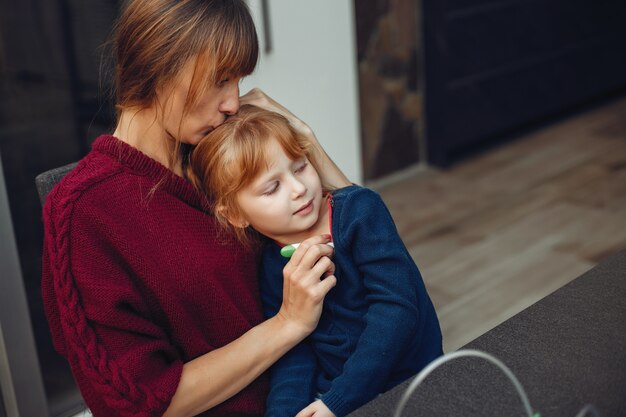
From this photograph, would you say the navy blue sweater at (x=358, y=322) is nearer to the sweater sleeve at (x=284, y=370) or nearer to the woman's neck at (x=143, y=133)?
the sweater sleeve at (x=284, y=370)

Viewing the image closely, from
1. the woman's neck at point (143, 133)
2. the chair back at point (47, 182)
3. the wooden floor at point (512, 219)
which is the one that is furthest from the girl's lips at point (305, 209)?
the wooden floor at point (512, 219)

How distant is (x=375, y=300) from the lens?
1128 mm

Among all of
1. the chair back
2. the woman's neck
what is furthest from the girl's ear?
the chair back

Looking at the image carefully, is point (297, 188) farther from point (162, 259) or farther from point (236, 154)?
point (162, 259)

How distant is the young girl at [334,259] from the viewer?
1.10 meters

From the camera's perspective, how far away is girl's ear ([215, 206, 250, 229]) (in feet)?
3.85

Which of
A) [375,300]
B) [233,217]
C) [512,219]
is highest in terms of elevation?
[233,217]

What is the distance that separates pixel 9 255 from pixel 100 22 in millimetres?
709

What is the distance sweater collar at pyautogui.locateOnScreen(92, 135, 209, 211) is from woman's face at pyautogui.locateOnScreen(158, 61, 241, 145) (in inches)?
2.2

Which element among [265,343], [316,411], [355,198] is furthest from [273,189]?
[316,411]

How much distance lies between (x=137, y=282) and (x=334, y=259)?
0.98ft

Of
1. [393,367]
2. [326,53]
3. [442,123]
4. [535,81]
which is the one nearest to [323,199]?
[393,367]

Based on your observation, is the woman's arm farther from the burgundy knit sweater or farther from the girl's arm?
the girl's arm

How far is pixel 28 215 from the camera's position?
6.72ft
